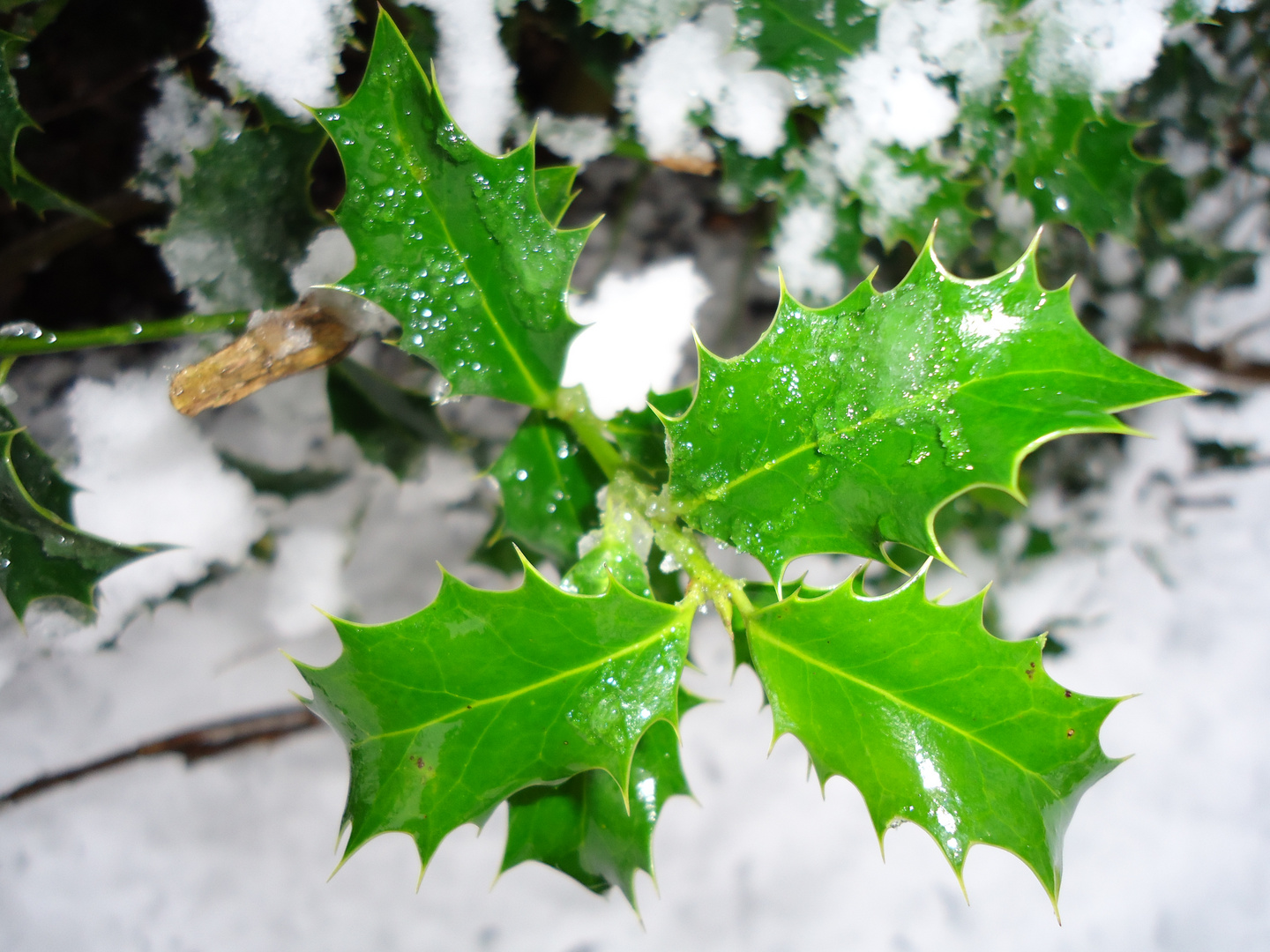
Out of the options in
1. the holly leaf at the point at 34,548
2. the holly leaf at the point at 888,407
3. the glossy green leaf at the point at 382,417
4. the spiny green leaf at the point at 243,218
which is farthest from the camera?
the glossy green leaf at the point at 382,417

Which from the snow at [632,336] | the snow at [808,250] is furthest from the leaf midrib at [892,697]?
the snow at [808,250]

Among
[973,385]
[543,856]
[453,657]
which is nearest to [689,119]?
[973,385]

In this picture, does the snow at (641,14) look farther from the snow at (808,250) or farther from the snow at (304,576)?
the snow at (304,576)

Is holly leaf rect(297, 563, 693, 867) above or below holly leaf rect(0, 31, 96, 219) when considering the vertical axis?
below

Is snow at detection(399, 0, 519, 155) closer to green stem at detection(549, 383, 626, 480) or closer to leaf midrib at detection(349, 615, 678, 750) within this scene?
green stem at detection(549, 383, 626, 480)

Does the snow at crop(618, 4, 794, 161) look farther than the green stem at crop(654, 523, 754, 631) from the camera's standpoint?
Yes

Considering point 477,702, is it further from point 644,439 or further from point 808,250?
point 808,250

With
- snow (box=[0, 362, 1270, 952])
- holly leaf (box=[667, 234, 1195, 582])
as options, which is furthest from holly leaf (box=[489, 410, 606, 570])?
snow (box=[0, 362, 1270, 952])
